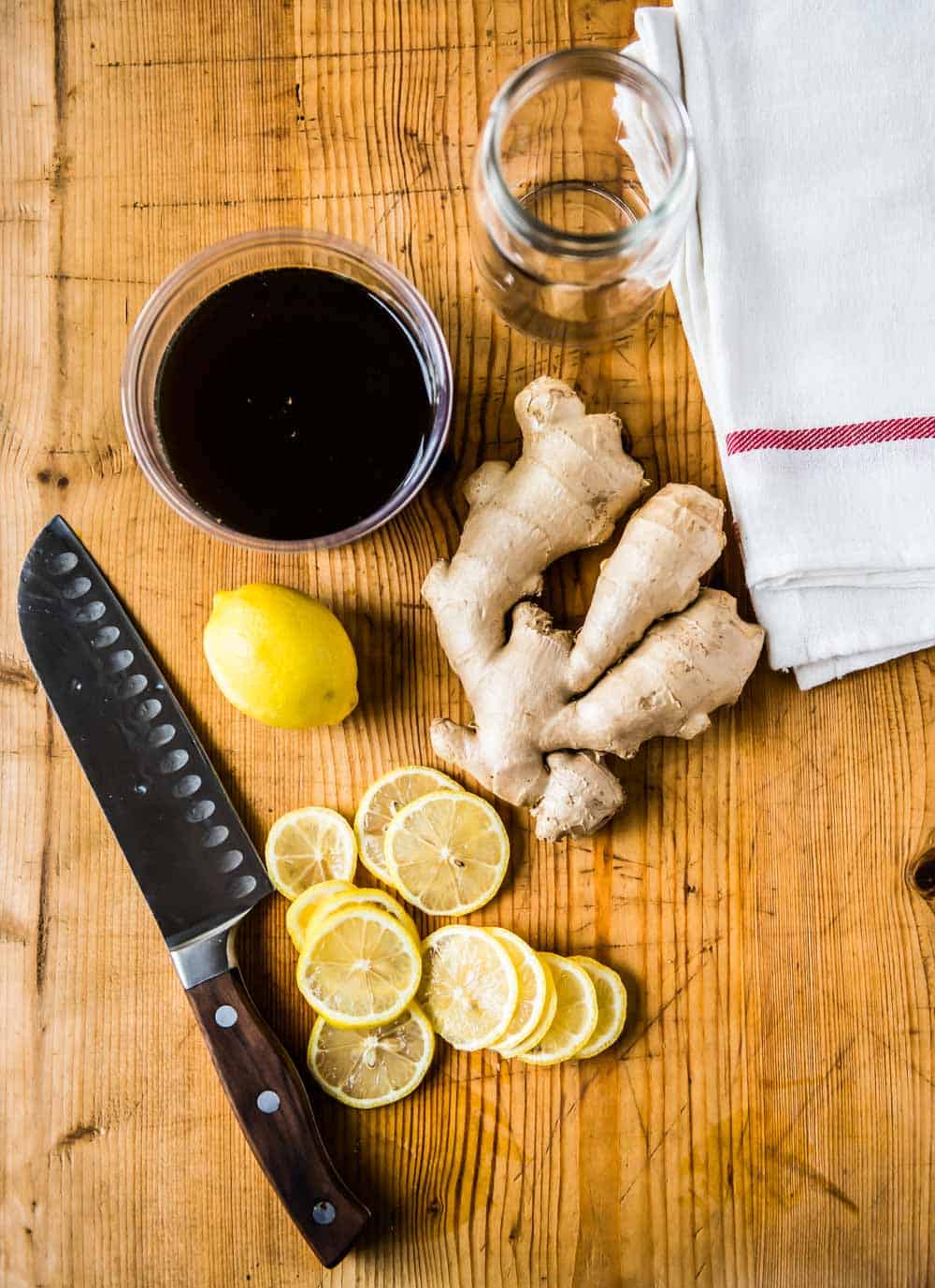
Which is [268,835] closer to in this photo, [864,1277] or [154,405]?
[154,405]

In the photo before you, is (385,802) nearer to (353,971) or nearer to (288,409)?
(353,971)

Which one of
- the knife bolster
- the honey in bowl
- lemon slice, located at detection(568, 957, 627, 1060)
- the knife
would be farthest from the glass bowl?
lemon slice, located at detection(568, 957, 627, 1060)

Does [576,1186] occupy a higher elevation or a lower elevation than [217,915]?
lower

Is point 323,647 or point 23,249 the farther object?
point 23,249

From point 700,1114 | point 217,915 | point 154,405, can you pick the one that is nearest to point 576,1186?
point 700,1114

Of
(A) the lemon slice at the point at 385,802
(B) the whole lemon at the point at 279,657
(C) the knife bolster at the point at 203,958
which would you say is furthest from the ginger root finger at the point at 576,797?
(C) the knife bolster at the point at 203,958

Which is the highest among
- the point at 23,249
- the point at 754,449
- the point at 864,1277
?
the point at 23,249
